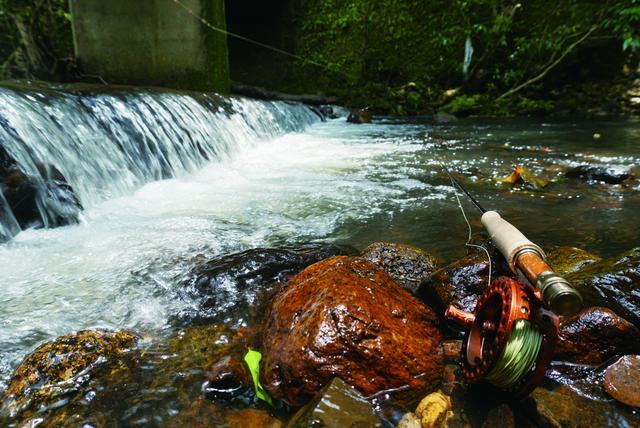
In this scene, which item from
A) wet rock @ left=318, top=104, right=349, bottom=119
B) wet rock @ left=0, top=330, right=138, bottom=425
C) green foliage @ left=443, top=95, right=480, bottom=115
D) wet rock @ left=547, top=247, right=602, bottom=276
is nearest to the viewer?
wet rock @ left=0, top=330, right=138, bottom=425

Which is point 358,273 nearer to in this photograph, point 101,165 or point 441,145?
point 101,165

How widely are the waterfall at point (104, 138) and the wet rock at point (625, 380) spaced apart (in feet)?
15.5

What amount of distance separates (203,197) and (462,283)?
385 centimetres

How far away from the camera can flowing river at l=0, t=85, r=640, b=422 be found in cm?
293

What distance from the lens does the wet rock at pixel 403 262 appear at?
9.71 feet

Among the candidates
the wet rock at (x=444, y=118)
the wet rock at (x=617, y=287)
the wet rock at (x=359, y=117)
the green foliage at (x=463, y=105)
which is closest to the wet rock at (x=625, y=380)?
the wet rock at (x=617, y=287)

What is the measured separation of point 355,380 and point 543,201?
13.2 feet

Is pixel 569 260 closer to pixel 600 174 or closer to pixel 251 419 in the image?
pixel 251 419

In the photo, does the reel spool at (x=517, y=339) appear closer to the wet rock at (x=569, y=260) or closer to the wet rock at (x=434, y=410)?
the wet rock at (x=434, y=410)

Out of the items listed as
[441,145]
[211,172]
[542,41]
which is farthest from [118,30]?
[542,41]

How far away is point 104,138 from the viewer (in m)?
5.71

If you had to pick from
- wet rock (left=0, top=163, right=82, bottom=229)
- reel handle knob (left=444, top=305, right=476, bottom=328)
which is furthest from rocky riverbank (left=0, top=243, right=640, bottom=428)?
wet rock (left=0, top=163, right=82, bottom=229)

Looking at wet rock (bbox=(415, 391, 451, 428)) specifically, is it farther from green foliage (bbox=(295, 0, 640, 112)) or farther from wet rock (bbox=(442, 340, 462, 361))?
green foliage (bbox=(295, 0, 640, 112))

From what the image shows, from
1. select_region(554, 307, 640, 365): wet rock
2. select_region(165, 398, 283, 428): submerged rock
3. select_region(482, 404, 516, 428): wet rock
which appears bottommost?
select_region(165, 398, 283, 428): submerged rock
